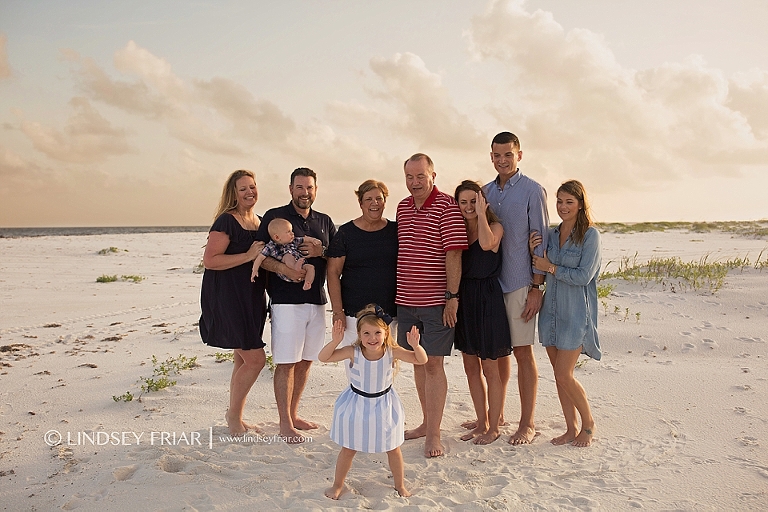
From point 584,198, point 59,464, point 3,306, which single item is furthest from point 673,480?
point 3,306

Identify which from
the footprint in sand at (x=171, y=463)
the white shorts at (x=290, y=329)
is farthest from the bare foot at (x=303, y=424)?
the footprint in sand at (x=171, y=463)

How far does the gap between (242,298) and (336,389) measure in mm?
2063

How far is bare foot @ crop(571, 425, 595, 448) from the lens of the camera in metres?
4.95

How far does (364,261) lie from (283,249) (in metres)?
0.68

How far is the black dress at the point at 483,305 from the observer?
489 cm

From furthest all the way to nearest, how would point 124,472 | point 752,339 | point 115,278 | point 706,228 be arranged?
point 706,228 → point 115,278 → point 752,339 → point 124,472

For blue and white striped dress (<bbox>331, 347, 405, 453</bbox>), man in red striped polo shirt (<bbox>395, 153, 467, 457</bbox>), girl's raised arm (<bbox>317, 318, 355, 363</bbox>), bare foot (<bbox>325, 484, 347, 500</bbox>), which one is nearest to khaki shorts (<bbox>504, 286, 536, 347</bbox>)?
man in red striped polo shirt (<bbox>395, 153, 467, 457</bbox>)

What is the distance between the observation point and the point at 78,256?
20.1 meters

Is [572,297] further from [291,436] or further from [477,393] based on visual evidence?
[291,436]

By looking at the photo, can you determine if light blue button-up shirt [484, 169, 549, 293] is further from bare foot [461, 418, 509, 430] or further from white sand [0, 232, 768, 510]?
white sand [0, 232, 768, 510]

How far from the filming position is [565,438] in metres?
5.05

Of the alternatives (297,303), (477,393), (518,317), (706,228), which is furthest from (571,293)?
(706,228)

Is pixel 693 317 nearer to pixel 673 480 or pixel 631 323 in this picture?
pixel 631 323

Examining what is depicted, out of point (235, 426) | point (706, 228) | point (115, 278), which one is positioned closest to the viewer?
point (235, 426)
